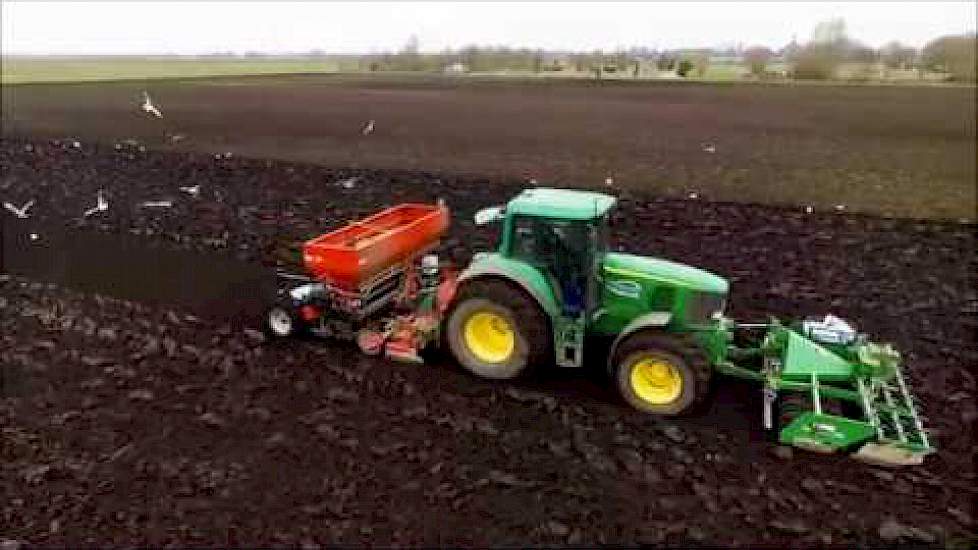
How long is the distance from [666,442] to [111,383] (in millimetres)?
5859

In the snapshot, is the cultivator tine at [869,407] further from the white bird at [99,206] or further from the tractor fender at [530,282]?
the white bird at [99,206]

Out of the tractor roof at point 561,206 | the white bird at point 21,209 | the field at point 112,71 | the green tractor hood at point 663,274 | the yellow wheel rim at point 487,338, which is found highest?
the field at point 112,71

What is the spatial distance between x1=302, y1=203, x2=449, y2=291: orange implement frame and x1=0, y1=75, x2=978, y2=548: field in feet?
3.10

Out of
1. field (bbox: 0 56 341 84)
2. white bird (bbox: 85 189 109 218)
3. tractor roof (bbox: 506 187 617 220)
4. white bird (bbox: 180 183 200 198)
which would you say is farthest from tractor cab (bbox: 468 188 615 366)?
field (bbox: 0 56 341 84)

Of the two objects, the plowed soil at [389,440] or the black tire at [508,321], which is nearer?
the plowed soil at [389,440]

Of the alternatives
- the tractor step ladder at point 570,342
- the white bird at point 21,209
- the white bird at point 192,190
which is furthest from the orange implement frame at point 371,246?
the white bird at point 21,209

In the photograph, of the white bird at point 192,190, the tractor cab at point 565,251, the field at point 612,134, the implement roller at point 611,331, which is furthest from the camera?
the field at point 612,134

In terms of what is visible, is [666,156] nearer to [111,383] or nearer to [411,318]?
[411,318]

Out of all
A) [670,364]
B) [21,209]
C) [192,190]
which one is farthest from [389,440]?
[192,190]

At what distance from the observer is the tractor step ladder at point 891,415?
24.2ft

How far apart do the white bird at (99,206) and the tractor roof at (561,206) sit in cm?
1160

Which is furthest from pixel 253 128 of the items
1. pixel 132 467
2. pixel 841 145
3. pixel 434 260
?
pixel 132 467

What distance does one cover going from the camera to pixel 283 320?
33.0 ft

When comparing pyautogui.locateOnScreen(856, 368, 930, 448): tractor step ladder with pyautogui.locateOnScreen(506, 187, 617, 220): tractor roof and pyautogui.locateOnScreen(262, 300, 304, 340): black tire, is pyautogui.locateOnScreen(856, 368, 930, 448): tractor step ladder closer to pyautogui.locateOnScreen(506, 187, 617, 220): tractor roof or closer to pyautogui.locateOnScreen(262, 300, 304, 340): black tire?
pyautogui.locateOnScreen(506, 187, 617, 220): tractor roof
